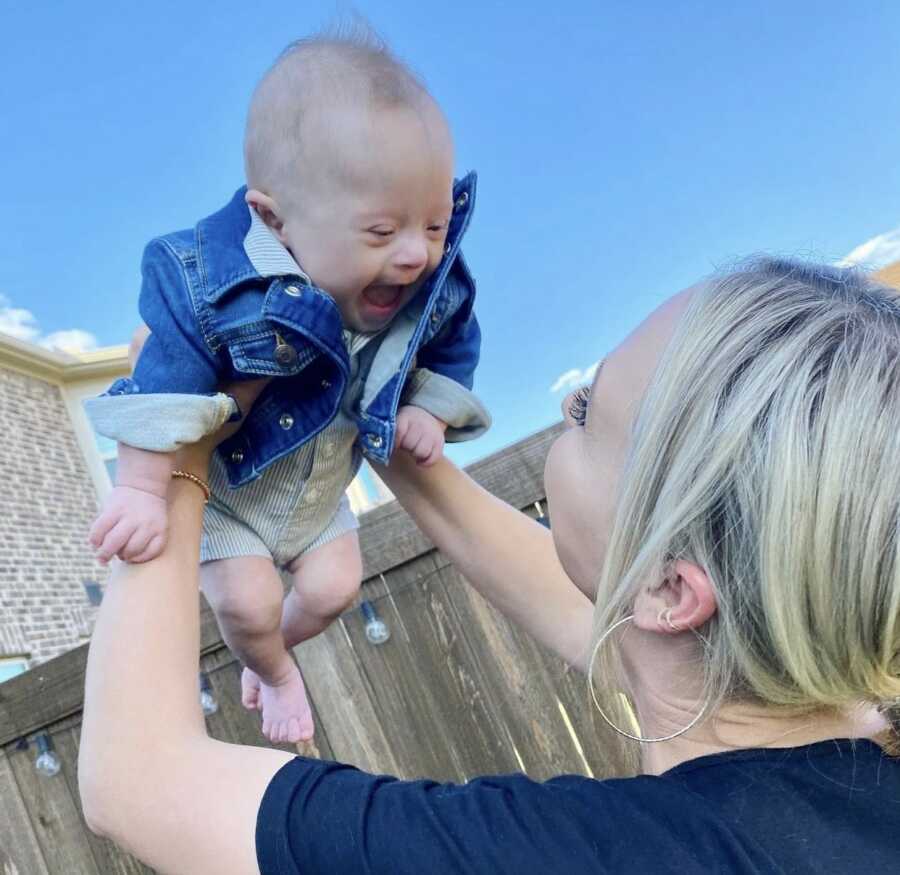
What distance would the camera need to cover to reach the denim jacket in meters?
1.14

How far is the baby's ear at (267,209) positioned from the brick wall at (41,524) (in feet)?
21.4

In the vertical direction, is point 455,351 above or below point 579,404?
above

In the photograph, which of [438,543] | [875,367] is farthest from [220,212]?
[875,367]

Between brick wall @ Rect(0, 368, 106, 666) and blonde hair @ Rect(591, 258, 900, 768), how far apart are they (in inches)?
276

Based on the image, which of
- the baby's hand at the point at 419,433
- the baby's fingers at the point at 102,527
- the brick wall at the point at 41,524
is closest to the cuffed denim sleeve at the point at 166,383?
the baby's fingers at the point at 102,527

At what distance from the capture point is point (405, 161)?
1291mm

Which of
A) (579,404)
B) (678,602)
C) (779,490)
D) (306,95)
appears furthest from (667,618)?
(306,95)

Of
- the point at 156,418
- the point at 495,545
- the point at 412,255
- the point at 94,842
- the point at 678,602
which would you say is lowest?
the point at 94,842

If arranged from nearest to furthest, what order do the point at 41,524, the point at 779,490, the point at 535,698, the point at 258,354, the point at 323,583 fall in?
1. the point at 779,490
2. the point at 258,354
3. the point at 323,583
4. the point at 535,698
5. the point at 41,524

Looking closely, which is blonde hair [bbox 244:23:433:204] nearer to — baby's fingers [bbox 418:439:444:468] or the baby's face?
the baby's face

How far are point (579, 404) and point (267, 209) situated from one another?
581 millimetres

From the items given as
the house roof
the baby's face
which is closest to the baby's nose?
the baby's face

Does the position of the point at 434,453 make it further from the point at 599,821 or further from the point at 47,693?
the point at 47,693

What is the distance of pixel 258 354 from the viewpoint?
1.20m
